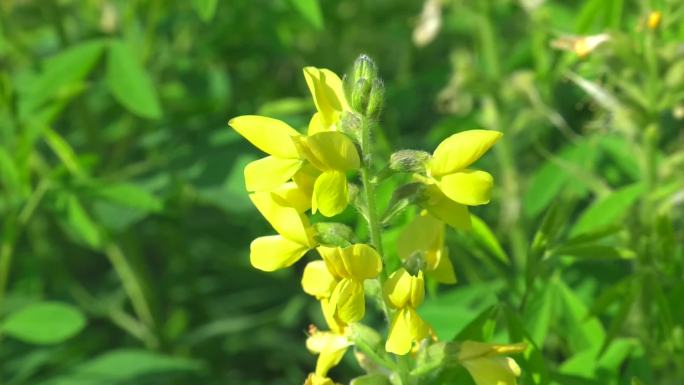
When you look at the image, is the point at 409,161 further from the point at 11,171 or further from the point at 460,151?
the point at 11,171

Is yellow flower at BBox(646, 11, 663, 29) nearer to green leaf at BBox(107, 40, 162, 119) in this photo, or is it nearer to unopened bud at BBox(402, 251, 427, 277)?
unopened bud at BBox(402, 251, 427, 277)

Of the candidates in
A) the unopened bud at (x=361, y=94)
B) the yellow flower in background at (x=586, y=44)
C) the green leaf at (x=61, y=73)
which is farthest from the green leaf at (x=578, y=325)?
the green leaf at (x=61, y=73)

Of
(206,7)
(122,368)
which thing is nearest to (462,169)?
(206,7)

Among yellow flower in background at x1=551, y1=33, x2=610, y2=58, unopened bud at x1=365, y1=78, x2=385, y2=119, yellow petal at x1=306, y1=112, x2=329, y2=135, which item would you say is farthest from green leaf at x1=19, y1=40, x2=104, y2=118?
unopened bud at x1=365, y1=78, x2=385, y2=119

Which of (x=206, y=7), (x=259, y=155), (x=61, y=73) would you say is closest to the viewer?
(x=206, y=7)

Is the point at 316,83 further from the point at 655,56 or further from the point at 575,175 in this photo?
the point at 575,175

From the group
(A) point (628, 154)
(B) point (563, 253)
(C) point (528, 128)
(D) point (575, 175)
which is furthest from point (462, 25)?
(B) point (563, 253)

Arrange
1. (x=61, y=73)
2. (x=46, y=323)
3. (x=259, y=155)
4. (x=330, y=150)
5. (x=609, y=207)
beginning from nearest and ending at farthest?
(x=330, y=150) < (x=609, y=207) < (x=46, y=323) < (x=61, y=73) < (x=259, y=155)
